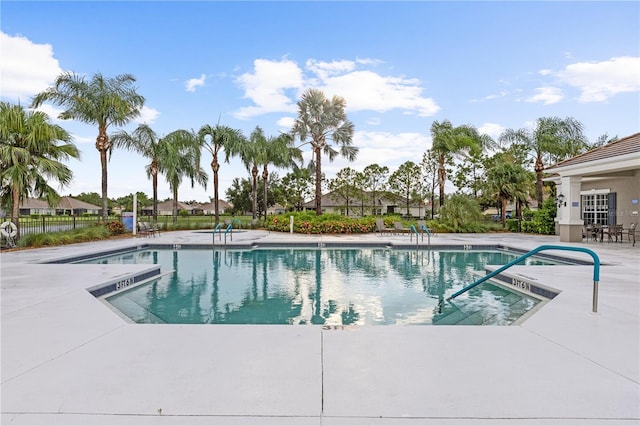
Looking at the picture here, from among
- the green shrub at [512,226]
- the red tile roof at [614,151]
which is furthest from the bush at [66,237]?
the green shrub at [512,226]

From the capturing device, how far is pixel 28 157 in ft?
42.3

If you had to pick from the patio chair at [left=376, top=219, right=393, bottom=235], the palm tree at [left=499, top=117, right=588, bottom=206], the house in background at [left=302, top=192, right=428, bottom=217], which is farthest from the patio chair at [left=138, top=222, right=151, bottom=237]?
the house in background at [left=302, top=192, right=428, bottom=217]

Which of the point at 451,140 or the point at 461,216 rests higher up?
the point at 451,140

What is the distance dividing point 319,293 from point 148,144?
2128 cm

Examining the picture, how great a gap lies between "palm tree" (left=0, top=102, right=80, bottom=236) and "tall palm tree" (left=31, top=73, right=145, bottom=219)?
377 centimetres

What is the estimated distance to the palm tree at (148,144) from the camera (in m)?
22.5

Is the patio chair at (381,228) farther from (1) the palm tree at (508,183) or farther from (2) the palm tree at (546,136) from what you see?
(2) the palm tree at (546,136)

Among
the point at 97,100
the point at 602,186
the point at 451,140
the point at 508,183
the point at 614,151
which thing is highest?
the point at 97,100

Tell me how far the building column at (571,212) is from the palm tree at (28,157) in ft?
64.1

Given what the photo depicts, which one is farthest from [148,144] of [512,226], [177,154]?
[512,226]

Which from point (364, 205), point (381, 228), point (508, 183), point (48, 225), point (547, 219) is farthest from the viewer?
point (364, 205)

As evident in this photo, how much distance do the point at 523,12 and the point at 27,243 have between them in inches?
787

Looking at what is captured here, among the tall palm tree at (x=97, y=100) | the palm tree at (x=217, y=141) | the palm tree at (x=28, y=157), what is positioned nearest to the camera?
the palm tree at (x=28, y=157)

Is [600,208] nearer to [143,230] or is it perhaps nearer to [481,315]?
[481,315]
